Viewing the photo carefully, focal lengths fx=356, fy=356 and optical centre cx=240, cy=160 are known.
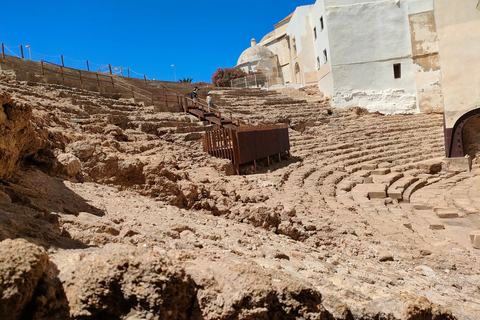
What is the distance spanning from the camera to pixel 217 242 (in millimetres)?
4441

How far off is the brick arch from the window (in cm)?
908

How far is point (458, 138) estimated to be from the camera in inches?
596

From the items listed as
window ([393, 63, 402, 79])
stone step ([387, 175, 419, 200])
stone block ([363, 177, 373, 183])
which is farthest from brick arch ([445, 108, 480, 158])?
window ([393, 63, 402, 79])

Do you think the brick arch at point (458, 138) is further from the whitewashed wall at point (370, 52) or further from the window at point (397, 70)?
the window at point (397, 70)

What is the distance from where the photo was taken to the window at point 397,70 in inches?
920

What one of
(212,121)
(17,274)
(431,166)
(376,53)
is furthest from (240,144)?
(376,53)

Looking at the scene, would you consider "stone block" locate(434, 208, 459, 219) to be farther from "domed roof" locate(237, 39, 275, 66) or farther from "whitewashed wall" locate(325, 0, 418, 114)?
"domed roof" locate(237, 39, 275, 66)

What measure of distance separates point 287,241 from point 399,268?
169cm

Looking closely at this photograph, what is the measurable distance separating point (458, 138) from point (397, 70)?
992cm

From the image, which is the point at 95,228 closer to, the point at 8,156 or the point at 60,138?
the point at 8,156

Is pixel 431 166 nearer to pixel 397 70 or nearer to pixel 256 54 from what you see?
pixel 397 70

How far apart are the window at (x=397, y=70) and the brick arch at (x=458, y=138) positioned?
9.08m

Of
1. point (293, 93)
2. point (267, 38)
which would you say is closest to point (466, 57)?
point (293, 93)

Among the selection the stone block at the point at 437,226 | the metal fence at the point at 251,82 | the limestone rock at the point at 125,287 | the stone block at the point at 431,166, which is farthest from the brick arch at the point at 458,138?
the metal fence at the point at 251,82
